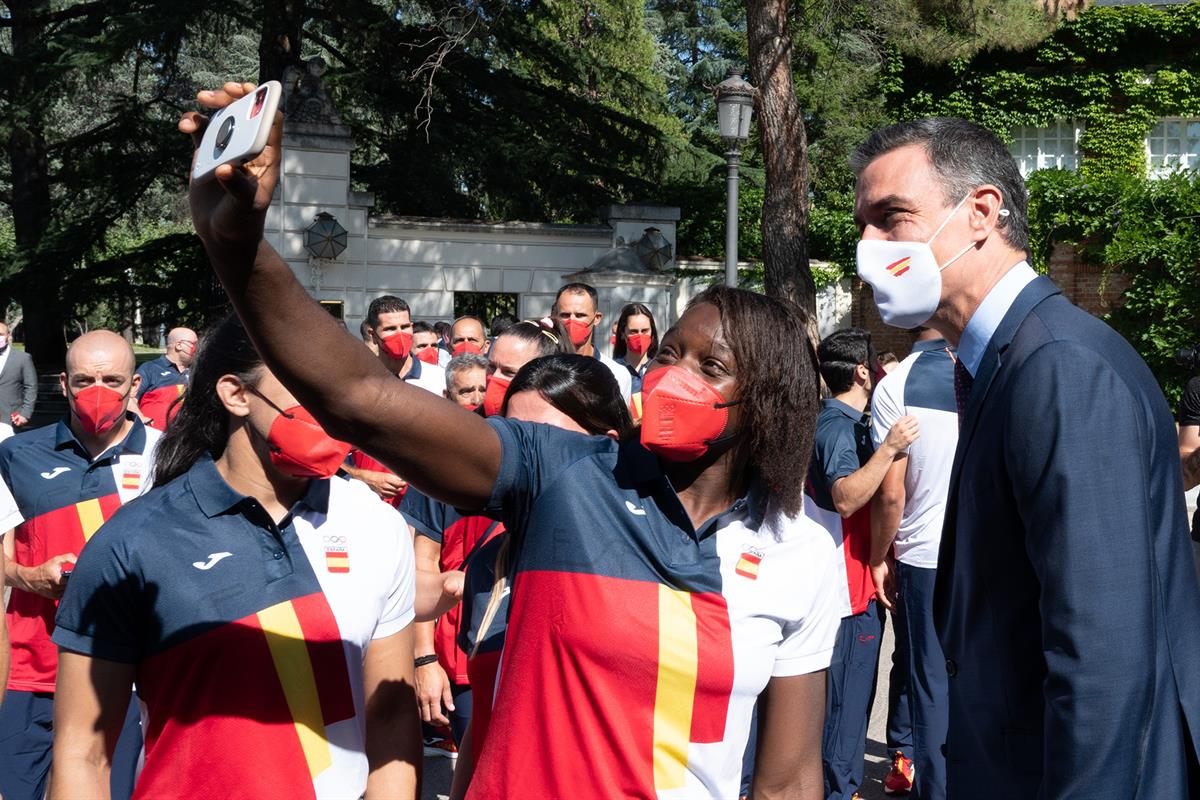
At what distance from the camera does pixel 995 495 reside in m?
2.03

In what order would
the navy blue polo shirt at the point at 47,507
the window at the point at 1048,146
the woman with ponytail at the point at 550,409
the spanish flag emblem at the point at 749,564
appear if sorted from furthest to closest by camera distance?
the window at the point at 1048,146 < the navy blue polo shirt at the point at 47,507 < the woman with ponytail at the point at 550,409 < the spanish flag emblem at the point at 749,564

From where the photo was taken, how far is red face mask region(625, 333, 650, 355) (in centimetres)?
834

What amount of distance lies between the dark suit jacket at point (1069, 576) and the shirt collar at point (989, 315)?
2.1 inches

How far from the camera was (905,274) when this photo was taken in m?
2.35

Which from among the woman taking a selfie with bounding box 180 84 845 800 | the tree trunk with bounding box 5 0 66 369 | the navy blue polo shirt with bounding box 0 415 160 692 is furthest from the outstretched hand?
the tree trunk with bounding box 5 0 66 369

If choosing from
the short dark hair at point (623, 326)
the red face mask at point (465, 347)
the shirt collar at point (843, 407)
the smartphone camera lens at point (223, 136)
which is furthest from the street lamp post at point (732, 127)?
the smartphone camera lens at point (223, 136)

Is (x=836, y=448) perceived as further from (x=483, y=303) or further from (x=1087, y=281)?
(x=1087, y=281)

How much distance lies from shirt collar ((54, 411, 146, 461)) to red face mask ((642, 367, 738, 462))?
2.95 m

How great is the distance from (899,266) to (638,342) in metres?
6.02

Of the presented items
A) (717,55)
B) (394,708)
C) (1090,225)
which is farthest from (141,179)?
(717,55)

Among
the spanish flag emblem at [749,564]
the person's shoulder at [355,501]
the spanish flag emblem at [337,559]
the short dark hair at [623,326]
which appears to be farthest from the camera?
the short dark hair at [623,326]

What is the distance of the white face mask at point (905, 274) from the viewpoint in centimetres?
231

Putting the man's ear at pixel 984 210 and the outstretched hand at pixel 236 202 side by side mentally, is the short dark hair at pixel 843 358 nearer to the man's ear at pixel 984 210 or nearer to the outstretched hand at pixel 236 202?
the man's ear at pixel 984 210

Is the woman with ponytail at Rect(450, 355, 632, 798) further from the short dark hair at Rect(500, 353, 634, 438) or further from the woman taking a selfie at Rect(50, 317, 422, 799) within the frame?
the woman taking a selfie at Rect(50, 317, 422, 799)
